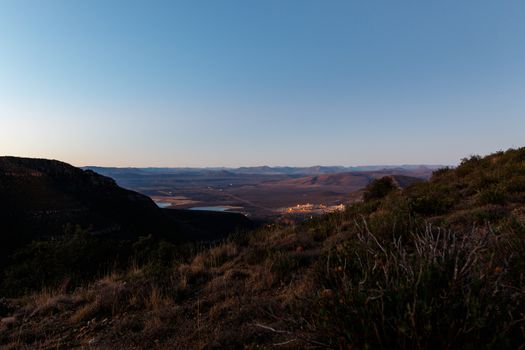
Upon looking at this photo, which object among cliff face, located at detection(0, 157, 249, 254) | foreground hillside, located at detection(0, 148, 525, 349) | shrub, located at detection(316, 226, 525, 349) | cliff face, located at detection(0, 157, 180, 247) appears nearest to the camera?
shrub, located at detection(316, 226, 525, 349)

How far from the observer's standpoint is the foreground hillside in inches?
95.3

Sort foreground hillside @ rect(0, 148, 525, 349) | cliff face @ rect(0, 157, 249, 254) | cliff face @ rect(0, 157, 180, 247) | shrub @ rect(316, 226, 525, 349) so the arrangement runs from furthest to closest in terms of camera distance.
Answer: cliff face @ rect(0, 157, 180, 247) < cliff face @ rect(0, 157, 249, 254) < foreground hillside @ rect(0, 148, 525, 349) < shrub @ rect(316, 226, 525, 349)

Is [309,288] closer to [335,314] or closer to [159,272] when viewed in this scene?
[335,314]

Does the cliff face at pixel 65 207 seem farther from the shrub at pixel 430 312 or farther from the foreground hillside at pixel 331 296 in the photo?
the shrub at pixel 430 312

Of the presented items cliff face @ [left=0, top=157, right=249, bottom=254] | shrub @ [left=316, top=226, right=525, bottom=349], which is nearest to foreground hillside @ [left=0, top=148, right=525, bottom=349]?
shrub @ [left=316, top=226, right=525, bottom=349]

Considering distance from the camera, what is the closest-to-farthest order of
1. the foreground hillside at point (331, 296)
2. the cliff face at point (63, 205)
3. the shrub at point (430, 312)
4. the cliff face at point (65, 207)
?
1. the shrub at point (430, 312)
2. the foreground hillside at point (331, 296)
3. the cliff face at point (65, 207)
4. the cliff face at point (63, 205)

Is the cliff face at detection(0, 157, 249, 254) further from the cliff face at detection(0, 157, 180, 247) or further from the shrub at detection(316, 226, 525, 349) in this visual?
the shrub at detection(316, 226, 525, 349)

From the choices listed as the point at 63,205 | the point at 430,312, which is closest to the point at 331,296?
the point at 430,312

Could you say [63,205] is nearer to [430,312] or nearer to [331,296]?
[331,296]

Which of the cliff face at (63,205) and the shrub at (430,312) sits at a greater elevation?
the shrub at (430,312)

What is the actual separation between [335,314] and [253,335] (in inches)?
61.5

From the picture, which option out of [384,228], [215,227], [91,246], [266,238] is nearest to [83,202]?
[215,227]

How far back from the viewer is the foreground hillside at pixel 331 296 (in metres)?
2.42

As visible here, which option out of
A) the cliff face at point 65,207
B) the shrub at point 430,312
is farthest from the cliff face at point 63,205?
the shrub at point 430,312
